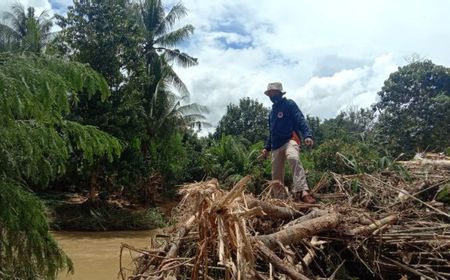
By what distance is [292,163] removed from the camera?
200 inches

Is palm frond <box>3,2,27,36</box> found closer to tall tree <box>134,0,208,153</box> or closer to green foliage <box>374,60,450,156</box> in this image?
tall tree <box>134,0,208,153</box>

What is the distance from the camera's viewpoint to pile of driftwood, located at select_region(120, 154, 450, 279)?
2.66m

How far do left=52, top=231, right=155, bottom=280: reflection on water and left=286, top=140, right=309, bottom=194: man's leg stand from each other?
4049 mm

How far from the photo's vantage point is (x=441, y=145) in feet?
74.9

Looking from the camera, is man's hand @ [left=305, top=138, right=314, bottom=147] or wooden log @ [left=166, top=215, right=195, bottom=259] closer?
wooden log @ [left=166, top=215, right=195, bottom=259]

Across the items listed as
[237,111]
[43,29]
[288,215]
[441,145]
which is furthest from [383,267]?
[237,111]

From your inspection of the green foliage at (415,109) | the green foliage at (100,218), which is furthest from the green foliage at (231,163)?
the green foliage at (415,109)

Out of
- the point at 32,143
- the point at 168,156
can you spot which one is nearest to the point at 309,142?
the point at 32,143

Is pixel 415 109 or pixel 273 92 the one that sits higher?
pixel 415 109

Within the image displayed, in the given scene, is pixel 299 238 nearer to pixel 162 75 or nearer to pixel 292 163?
pixel 292 163

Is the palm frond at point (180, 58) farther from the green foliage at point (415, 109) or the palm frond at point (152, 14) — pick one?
the green foliage at point (415, 109)

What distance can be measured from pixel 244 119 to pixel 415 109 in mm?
13005

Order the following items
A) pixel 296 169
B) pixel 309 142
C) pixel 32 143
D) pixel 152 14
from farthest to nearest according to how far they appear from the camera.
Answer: pixel 152 14
pixel 309 142
pixel 296 169
pixel 32 143

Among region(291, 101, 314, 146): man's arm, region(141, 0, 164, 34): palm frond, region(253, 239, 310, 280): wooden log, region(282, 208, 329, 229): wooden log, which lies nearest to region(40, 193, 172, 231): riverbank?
region(141, 0, 164, 34): palm frond
